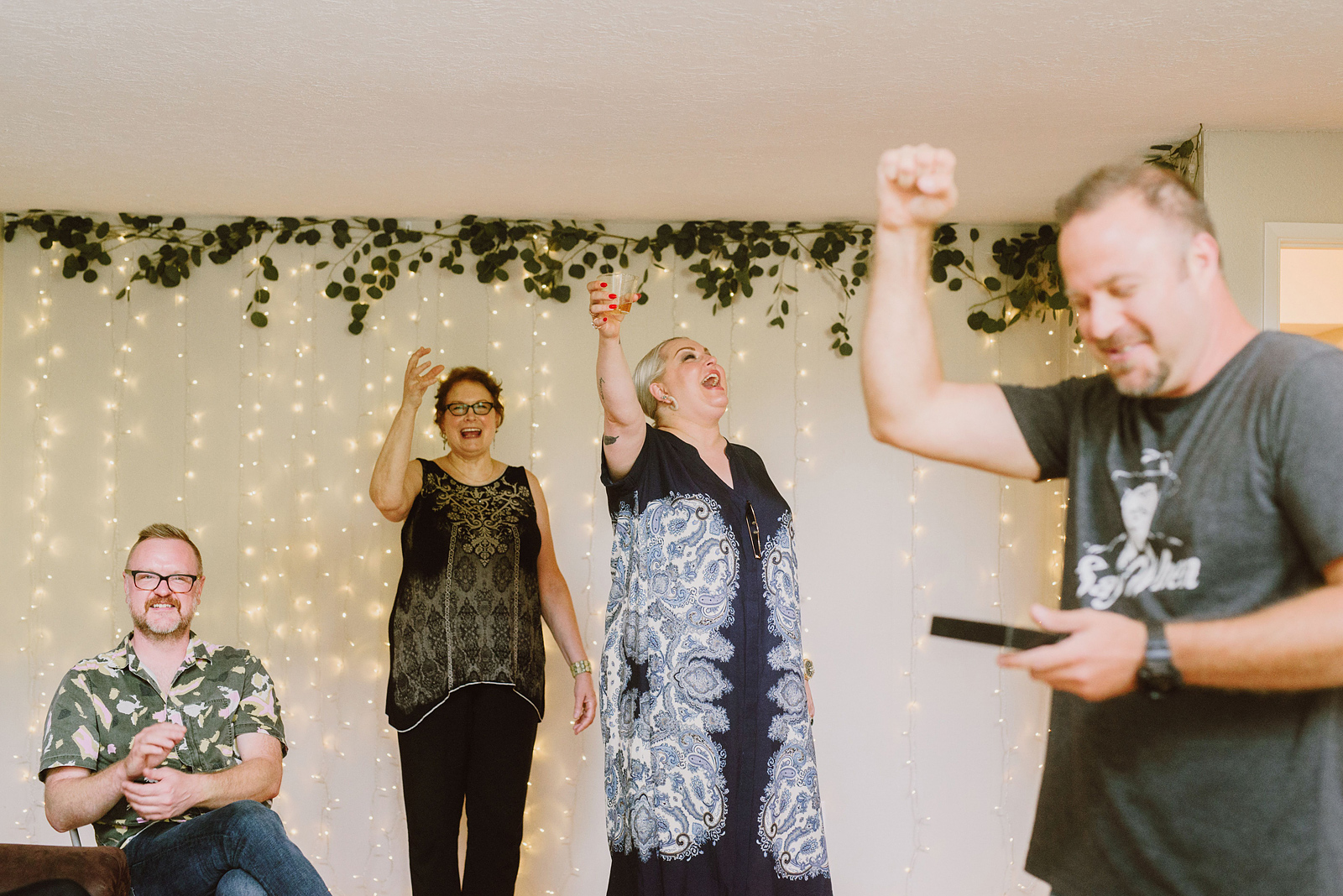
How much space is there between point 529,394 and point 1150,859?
2.79 metres

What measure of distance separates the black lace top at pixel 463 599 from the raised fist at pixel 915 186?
2.11m

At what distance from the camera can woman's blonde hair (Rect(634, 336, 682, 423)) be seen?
253 centimetres

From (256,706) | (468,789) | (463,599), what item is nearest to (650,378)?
(463,599)

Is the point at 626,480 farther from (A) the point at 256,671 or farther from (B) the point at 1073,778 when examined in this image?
(B) the point at 1073,778

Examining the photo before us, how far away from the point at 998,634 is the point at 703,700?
1.29m

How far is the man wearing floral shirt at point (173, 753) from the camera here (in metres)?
2.05

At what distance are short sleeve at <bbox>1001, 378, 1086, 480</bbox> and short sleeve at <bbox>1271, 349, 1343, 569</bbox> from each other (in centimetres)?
24

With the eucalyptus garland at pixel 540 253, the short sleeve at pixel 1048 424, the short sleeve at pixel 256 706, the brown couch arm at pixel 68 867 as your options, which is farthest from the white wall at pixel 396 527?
the short sleeve at pixel 1048 424

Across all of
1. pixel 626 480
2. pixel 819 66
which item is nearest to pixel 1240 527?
pixel 626 480

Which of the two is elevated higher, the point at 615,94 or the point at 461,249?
the point at 615,94

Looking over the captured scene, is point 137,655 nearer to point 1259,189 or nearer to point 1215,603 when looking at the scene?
point 1215,603

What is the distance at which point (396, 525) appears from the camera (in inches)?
139

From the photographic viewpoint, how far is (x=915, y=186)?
3.43 feet

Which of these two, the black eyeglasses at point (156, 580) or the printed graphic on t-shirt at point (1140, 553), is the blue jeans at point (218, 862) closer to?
the black eyeglasses at point (156, 580)
